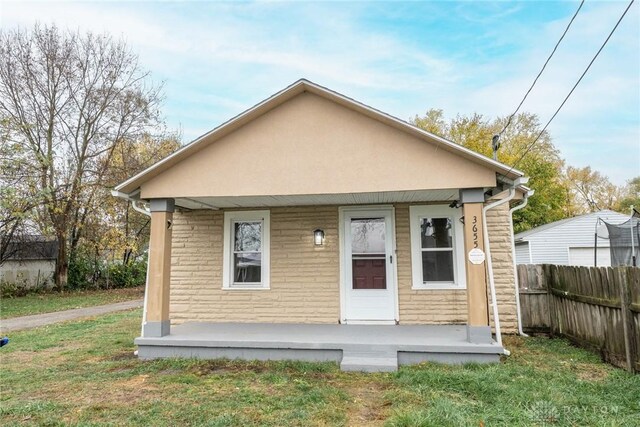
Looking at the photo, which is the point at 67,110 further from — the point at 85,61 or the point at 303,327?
the point at 303,327

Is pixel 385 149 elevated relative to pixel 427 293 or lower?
elevated

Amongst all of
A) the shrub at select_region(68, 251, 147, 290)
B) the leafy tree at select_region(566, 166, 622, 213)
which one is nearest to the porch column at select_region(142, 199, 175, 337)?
the shrub at select_region(68, 251, 147, 290)

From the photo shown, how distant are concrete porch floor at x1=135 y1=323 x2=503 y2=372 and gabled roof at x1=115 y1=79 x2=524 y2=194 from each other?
2467mm

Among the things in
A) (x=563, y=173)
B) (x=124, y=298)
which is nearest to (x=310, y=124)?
(x=124, y=298)

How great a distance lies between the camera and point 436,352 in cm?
539

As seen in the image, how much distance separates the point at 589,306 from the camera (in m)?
5.69

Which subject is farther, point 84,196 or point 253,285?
point 84,196

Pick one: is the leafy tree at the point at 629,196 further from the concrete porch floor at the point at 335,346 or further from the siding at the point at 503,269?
the concrete porch floor at the point at 335,346

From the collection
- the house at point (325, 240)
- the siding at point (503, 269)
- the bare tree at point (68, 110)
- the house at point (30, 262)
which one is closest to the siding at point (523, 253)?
the siding at point (503, 269)

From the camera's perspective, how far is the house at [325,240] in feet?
18.6

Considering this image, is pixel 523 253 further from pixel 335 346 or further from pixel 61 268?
pixel 61 268

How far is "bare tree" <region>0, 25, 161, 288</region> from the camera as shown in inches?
641

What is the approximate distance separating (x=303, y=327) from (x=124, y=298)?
12.9m

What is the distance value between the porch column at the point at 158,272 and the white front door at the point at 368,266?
3.12 meters
